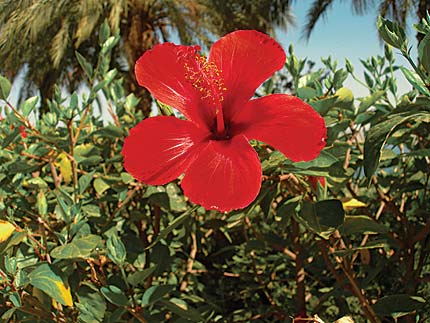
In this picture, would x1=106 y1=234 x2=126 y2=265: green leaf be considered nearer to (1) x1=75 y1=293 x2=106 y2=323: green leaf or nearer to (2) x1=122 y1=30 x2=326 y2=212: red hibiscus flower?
(1) x1=75 y1=293 x2=106 y2=323: green leaf

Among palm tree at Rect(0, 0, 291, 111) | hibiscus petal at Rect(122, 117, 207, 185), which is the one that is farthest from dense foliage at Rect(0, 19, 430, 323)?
palm tree at Rect(0, 0, 291, 111)

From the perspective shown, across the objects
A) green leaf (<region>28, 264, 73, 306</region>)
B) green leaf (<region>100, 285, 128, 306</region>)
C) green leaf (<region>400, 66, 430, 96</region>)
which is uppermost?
green leaf (<region>400, 66, 430, 96</region>)

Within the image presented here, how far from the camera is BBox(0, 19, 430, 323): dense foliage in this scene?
2.26ft

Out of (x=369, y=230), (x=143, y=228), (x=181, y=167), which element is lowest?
(x=143, y=228)

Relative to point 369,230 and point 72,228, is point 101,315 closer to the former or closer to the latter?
point 72,228

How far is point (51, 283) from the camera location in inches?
27.0

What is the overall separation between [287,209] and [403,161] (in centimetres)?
57

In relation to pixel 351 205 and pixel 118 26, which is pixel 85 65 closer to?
pixel 351 205

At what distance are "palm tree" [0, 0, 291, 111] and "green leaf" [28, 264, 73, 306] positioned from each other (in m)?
7.01

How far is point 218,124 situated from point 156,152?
0.31 ft

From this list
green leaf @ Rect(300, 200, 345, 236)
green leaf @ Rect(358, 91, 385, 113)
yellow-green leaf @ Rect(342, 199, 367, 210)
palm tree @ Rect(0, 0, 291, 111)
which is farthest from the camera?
palm tree @ Rect(0, 0, 291, 111)

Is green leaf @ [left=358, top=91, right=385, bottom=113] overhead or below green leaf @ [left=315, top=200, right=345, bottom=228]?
overhead

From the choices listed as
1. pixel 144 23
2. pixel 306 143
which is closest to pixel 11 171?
pixel 306 143

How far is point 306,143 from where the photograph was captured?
0.53 m
